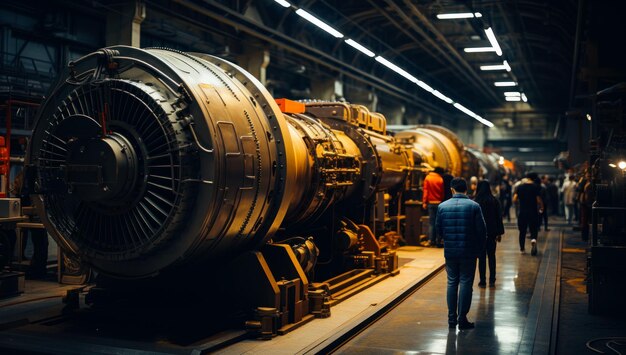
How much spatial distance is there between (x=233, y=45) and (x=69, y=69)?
11541 millimetres

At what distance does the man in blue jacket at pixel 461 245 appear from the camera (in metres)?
7.29

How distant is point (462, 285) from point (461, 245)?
46 cm

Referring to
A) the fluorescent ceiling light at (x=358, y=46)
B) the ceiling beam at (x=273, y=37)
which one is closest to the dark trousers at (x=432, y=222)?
the ceiling beam at (x=273, y=37)

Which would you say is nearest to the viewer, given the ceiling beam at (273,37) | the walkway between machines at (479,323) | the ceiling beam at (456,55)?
the walkway between machines at (479,323)

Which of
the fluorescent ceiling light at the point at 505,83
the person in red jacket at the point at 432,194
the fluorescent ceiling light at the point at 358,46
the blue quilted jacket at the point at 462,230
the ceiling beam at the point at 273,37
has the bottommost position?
the blue quilted jacket at the point at 462,230

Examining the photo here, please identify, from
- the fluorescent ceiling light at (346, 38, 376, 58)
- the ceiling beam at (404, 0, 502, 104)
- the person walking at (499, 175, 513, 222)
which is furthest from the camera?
the person walking at (499, 175, 513, 222)

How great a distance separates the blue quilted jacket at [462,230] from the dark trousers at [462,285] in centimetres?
9

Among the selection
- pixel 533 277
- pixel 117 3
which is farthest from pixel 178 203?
pixel 117 3

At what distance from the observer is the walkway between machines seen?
650 centimetres

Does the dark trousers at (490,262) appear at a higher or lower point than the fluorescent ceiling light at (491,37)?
lower

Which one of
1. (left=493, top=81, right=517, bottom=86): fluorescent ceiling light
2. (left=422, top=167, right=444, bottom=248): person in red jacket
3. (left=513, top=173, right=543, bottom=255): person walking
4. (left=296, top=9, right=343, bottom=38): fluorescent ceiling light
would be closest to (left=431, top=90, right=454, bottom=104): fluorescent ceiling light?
(left=493, top=81, right=517, bottom=86): fluorescent ceiling light

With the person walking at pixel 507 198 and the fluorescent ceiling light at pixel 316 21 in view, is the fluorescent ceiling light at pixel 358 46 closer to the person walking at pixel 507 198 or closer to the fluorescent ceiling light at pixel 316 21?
the fluorescent ceiling light at pixel 316 21

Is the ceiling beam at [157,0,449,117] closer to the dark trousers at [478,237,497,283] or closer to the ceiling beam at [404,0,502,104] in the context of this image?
the ceiling beam at [404,0,502,104]

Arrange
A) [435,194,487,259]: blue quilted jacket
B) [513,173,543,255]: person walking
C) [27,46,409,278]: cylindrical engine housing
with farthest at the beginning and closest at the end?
[513,173,543,255]: person walking, [435,194,487,259]: blue quilted jacket, [27,46,409,278]: cylindrical engine housing
